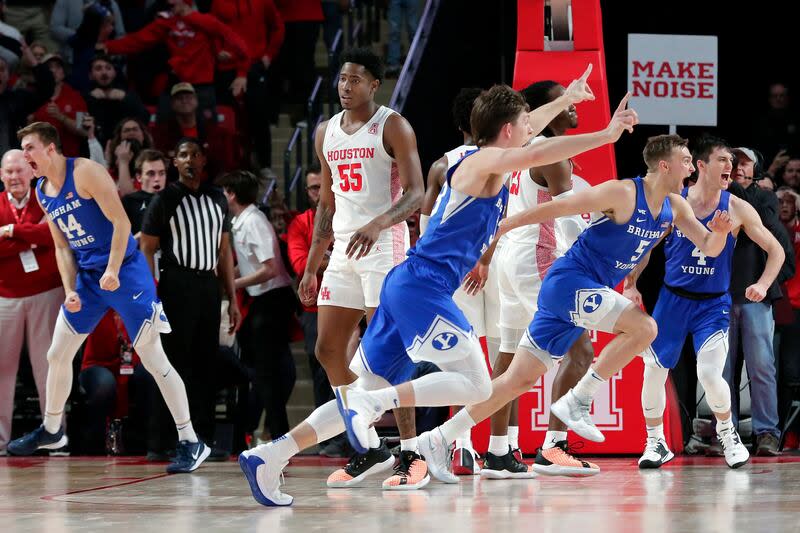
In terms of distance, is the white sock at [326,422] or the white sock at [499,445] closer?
the white sock at [326,422]

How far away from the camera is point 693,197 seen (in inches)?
287

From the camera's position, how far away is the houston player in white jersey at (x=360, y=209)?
5.99 metres

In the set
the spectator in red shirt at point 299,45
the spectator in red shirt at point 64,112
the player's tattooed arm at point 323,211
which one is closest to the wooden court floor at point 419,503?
the player's tattooed arm at point 323,211

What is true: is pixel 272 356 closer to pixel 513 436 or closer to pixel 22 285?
pixel 22 285

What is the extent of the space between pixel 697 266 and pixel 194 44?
19.5 ft

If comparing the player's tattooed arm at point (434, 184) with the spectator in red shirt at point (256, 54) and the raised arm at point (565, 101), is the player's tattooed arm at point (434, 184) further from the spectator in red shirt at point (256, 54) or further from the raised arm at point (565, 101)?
the spectator in red shirt at point (256, 54)

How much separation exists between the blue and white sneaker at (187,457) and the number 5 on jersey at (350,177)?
201 cm

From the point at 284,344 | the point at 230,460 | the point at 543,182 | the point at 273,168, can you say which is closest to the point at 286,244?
the point at 284,344

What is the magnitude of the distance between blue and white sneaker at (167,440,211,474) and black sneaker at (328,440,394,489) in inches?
49.0

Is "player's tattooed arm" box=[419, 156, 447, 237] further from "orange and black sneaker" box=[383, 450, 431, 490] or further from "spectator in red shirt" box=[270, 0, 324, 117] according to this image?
"spectator in red shirt" box=[270, 0, 324, 117]

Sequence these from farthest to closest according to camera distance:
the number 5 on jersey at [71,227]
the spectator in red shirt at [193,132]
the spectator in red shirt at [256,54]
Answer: the spectator in red shirt at [256,54], the spectator in red shirt at [193,132], the number 5 on jersey at [71,227]

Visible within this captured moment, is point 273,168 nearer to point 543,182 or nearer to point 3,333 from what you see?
point 3,333

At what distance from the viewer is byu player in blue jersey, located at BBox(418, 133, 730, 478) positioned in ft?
19.7

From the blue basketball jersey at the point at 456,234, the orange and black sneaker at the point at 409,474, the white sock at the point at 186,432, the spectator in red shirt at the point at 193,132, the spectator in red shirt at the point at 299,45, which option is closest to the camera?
the blue basketball jersey at the point at 456,234
